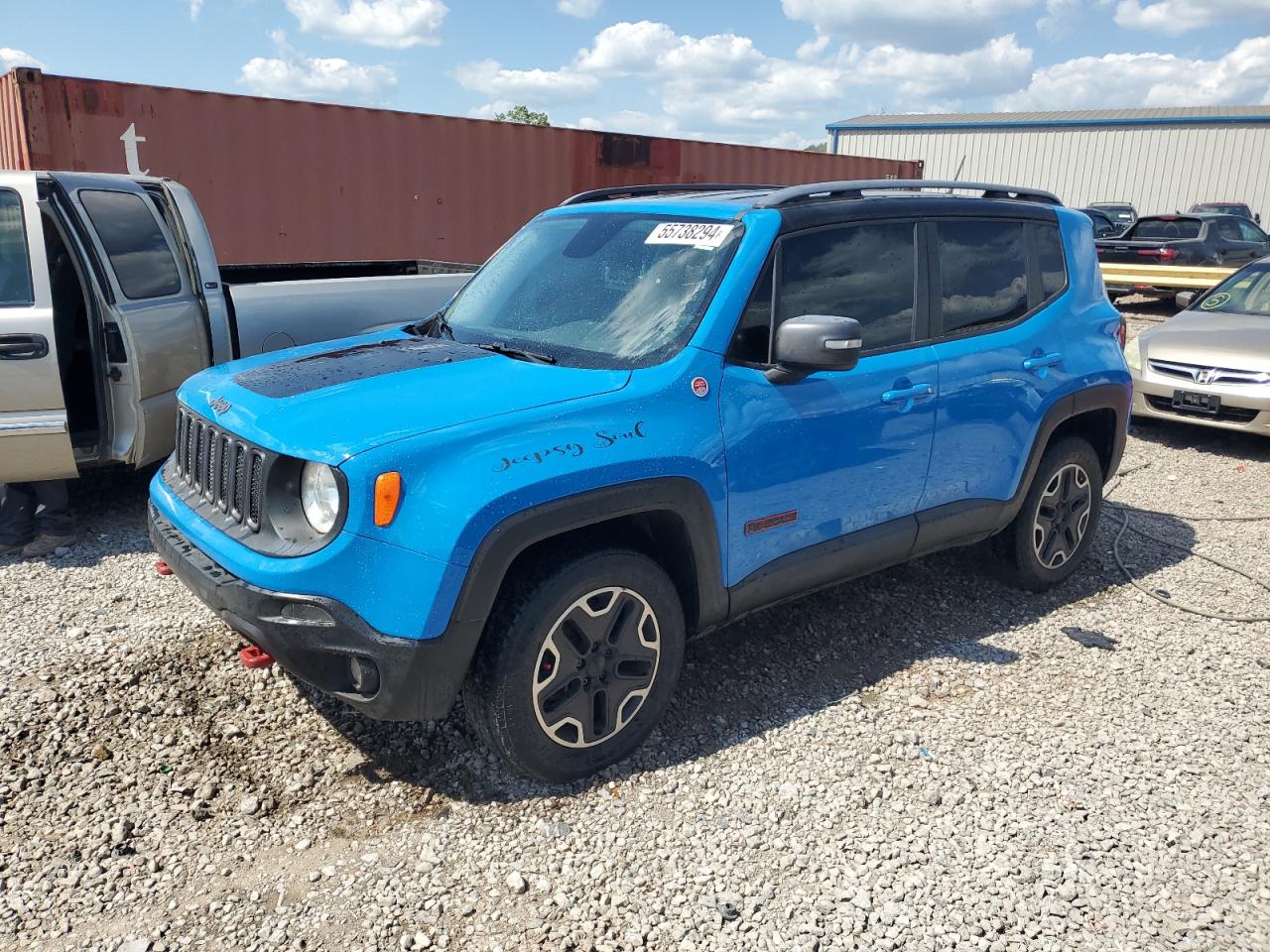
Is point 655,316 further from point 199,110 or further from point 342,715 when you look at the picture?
point 199,110

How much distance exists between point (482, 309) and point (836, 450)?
152 centimetres

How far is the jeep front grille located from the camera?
293cm

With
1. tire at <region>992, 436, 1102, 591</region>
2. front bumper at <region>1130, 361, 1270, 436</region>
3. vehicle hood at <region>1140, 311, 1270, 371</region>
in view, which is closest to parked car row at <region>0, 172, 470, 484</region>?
tire at <region>992, 436, 1102, 591</region>

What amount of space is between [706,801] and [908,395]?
5.64 ft

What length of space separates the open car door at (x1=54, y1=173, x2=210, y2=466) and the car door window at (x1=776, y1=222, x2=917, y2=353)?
140 inches

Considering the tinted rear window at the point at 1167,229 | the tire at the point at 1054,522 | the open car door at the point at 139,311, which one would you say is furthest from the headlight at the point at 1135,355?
the tinted rear window at the point at 1167,229

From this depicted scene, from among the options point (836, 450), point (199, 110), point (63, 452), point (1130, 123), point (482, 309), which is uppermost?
point (1130, 123)

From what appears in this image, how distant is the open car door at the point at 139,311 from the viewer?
200 inches

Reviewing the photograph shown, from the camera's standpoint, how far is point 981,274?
4.20m

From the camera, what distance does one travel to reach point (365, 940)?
2518 mm

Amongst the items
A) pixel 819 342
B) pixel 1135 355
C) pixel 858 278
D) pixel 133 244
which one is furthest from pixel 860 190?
pixel 1135 355

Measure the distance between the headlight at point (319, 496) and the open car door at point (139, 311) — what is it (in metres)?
2.80

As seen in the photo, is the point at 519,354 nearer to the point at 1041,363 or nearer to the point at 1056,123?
the point at 1041,363

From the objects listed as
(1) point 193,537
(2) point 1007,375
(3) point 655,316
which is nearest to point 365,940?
(1) point 193,537
